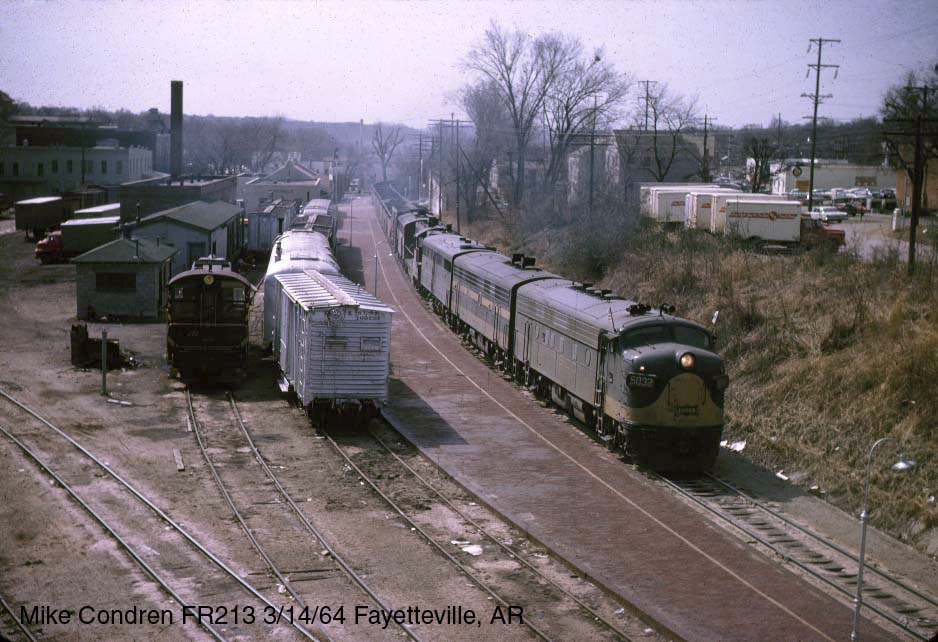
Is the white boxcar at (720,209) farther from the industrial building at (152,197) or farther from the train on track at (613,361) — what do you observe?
the industrial building at (152,197)

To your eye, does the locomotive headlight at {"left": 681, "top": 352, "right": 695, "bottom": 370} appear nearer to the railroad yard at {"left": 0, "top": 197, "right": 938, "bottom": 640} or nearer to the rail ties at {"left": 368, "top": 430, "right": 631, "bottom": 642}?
the railroad yard at {"left": 0, "top": 197, "right": 938, "bottom": 640}

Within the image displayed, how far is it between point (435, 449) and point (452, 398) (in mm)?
5521

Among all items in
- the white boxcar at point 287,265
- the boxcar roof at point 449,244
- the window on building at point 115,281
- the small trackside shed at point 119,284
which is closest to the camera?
the white boxcar at point 287,265

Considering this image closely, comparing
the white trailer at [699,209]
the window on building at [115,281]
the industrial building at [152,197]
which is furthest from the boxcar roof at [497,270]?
the industrial building at [152,197]

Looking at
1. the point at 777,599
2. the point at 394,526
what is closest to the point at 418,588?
the point at 394,526

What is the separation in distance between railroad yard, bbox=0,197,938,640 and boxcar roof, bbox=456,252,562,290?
15.4ft

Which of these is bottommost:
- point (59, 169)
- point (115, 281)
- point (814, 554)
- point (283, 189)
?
point (814, 554)

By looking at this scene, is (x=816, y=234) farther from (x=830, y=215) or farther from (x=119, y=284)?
(x=119, y=284)

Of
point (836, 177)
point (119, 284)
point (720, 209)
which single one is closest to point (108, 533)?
point (119, 284)

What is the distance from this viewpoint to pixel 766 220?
135 feet

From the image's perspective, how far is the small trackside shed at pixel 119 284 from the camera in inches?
1453

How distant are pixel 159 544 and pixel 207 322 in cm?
1253

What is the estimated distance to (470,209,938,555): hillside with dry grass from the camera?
64.5ft

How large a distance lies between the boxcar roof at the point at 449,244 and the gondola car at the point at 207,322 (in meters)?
13.1
